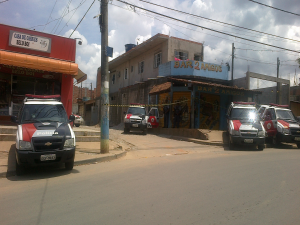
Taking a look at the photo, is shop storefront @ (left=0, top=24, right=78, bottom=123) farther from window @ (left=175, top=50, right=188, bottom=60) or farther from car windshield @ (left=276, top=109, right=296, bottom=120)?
window @ (left=175, top=50, right=188, bottom=60)

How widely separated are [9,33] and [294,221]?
46.5ft

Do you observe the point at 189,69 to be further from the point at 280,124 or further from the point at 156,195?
the point at 156,195

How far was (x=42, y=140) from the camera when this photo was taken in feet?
22.6

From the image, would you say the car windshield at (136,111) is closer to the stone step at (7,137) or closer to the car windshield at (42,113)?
the stone step at (7,137)

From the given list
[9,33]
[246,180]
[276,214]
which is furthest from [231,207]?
[9,33]

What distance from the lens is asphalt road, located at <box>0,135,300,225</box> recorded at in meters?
4.08

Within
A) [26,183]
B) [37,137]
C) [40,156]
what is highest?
[37,137]

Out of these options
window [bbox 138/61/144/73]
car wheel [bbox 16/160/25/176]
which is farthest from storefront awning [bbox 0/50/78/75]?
window [bbox 138/61/144/73]

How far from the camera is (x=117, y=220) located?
3934 millimetres

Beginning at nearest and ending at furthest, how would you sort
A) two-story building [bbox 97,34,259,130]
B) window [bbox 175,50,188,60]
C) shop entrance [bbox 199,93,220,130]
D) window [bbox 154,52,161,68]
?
1. two-story building [bbox 97,34,259,130]
2. shop entrance [bbox 199,93,220,130]
3. window [bbox 175,50,188,60]
4. window [bbox 154,52,161,68]

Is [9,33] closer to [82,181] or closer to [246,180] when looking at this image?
[82,181]

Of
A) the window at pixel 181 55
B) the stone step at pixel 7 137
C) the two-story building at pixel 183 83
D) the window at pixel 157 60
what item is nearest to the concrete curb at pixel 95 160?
the stone step at pixel 7 137

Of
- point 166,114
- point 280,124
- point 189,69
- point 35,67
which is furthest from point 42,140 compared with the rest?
point 189,69

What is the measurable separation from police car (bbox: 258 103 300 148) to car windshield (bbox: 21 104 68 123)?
11.0 meters
